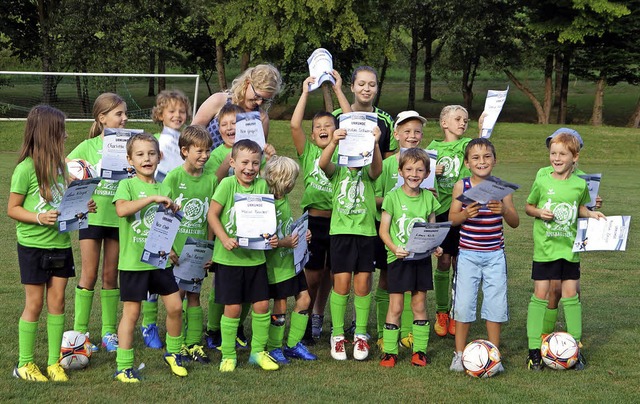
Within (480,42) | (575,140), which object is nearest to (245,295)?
(575,140)

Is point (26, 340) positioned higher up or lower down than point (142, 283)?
lower down

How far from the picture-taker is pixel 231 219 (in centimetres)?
620

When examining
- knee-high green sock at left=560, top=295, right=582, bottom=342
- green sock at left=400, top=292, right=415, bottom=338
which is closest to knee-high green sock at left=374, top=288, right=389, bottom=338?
green sock at left=400, top=292, right=415, bottom=338

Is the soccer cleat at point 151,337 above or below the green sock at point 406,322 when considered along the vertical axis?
below

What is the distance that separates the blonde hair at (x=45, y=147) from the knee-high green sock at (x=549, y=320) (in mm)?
3792

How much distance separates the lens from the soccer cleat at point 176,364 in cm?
605

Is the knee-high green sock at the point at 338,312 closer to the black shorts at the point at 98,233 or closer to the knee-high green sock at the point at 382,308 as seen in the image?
the knee-high green sock at the point at 382,308

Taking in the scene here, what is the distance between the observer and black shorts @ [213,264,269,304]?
6238mm

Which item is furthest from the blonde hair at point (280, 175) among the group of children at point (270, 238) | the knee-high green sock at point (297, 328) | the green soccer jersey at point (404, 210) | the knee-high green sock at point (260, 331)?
the knee-high green sock at point (297, 328)

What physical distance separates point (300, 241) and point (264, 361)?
0.89 metres

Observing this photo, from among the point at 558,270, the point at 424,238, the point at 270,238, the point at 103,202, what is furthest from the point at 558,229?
the point at 103,202

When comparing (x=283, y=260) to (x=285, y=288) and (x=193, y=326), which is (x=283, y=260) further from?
(x=193, y=326)

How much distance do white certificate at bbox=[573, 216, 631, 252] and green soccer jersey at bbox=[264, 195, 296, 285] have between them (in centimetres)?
213

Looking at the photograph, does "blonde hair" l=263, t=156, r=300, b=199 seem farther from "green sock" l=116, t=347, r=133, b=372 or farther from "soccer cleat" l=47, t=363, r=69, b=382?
"soccer cleat" l=47, t=363, r=69, b=382
